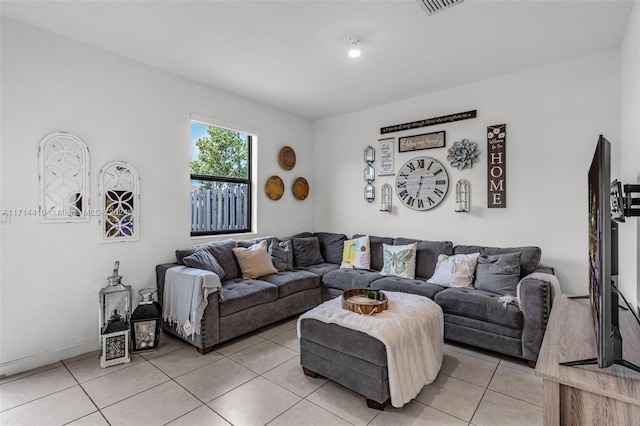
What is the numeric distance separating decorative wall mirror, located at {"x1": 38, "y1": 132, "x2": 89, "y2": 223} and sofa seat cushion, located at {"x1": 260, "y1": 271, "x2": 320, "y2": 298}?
1.86m

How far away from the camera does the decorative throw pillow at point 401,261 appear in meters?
3.57

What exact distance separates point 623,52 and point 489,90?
1.09 meters

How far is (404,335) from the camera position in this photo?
2051mm

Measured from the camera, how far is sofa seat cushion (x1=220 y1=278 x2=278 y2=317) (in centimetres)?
291

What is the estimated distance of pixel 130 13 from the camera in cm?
234

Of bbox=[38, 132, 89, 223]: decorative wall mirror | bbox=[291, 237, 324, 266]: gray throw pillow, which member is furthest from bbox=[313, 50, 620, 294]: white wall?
bbox=[38, 132, 89, 223]: decorative wall mirror

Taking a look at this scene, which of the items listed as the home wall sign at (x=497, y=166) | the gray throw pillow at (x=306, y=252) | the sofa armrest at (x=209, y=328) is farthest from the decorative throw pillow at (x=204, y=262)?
the home wall sign at (x=497, y=166)

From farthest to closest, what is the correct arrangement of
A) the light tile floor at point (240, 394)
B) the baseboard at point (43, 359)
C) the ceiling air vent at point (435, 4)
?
the baseboard at point (43, 359)
the ceiling air vent at point (435, 4)
the light tile floor at point (240, 394)

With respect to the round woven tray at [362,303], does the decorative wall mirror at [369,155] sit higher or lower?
higher

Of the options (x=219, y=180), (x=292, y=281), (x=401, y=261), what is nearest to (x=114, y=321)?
(x=292, y=281)

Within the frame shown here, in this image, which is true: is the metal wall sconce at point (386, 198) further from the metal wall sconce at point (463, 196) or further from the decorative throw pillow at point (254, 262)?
the decorative throw pillow at point (254, 262)

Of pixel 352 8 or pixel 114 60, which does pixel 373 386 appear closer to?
pixel 352 8

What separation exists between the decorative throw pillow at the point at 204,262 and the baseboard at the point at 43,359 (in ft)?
3.46

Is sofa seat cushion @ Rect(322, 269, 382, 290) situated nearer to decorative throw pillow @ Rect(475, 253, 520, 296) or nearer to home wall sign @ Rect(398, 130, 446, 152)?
decorative throw pillow @ Rect(475, 253, 520, 296)
